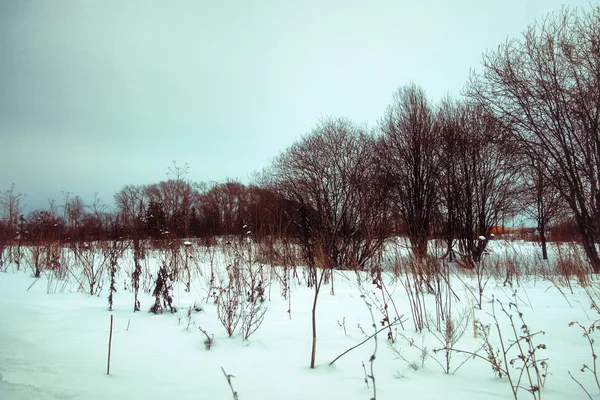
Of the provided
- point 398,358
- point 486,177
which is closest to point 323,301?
point 398,358

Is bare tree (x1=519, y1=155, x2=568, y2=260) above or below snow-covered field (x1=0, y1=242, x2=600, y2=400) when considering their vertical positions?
above

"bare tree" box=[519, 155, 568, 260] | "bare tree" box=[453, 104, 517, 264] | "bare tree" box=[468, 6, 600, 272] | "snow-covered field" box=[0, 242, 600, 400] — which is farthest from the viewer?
"bare tree" box=[519, 155, 568, 260]

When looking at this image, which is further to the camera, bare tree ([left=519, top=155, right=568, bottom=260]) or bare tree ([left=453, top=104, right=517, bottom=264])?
bare tree ([left=519, top=155, right=568, bottom=260])

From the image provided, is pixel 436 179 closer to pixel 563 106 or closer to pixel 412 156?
pixel 412 156

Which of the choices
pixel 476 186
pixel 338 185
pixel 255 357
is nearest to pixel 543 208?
pixel 476 186

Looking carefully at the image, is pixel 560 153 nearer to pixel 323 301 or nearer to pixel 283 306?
pixel 323 301

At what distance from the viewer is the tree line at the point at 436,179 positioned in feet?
22.6

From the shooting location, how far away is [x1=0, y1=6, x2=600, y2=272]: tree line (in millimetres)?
6895

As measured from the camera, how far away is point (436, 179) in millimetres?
12016

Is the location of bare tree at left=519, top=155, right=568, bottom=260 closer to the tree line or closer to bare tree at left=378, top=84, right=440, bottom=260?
the tree line

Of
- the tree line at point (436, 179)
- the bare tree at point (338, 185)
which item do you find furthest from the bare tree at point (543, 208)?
the bare tree at point (338, 185)

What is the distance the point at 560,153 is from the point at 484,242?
4.61 meters

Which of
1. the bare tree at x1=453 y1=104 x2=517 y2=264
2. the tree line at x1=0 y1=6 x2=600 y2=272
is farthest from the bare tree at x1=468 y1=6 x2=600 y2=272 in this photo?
the bare tree at x1=453 y1=104 x2=517 y2=264

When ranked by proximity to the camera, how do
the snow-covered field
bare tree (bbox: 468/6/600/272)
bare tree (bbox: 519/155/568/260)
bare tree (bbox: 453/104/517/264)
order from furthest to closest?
bare tree (bbox: 519/155/568/260) → bare tree (bbox: 453/104/517/264) → bare tree (bbox: 468/6/600/272) → the snow-covered field
